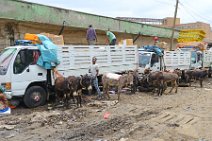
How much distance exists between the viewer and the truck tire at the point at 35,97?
10.5m

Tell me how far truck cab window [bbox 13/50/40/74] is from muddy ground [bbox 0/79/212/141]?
1441 mm

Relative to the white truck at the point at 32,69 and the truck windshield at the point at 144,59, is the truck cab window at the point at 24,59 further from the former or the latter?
the truck windshield at the point at 144,59

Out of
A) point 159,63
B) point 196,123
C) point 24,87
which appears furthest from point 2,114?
point 159,63

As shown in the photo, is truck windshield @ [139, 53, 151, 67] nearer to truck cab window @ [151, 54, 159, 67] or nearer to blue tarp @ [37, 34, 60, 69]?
truck cab window @ [151, 54, 159, 67]

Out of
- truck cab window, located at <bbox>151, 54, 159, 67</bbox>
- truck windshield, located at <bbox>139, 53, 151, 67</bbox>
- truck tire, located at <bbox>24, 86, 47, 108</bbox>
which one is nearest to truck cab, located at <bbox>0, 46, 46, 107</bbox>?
truck tire, located at <bbox>24, 86, 47, 108</bbox>

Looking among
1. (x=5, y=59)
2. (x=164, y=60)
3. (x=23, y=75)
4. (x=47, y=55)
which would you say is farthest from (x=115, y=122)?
(x=164, y=60)

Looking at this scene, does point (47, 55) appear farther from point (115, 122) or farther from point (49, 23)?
point (49, 23)

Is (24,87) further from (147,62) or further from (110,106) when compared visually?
(147,62)

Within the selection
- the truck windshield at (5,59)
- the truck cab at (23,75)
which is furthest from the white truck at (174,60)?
the truck windshield at (5,59)

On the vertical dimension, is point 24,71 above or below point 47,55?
below

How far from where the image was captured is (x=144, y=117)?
8906 mm

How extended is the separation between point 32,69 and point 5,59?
97 cm

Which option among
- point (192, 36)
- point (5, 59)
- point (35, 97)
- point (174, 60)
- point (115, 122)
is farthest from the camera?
point (192, 36)

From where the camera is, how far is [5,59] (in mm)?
10336
